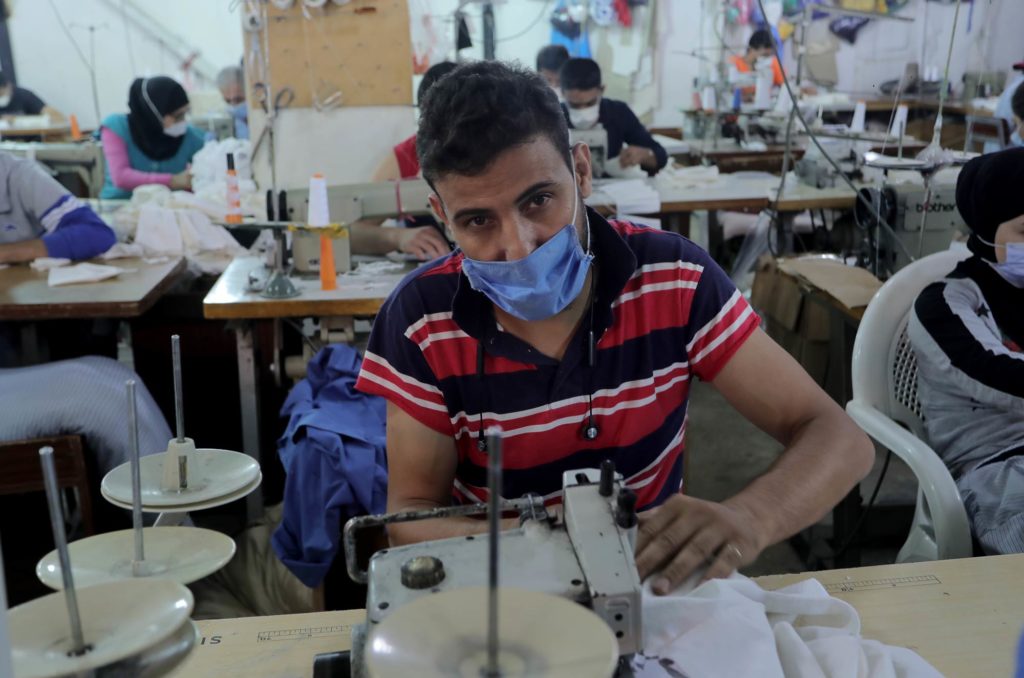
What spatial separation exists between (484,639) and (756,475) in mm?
2334

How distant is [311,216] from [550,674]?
2.22 m

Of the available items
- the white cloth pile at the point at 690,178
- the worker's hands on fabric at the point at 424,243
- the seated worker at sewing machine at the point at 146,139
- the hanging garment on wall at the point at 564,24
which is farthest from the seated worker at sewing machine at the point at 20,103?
the worker's hands on fabric at the point at 424,243

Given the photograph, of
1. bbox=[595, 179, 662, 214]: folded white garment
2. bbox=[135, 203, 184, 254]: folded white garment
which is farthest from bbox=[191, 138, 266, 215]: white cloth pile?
bbox=[595, 179, 662, 214]: folded white garment

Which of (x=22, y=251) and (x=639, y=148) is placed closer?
(x=22, y=251)

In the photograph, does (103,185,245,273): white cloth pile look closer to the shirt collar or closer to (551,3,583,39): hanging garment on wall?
the shirt collar

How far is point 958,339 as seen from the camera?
6.15 ft

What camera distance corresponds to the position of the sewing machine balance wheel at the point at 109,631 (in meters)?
0.60

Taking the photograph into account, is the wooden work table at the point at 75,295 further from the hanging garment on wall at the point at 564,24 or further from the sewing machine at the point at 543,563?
the hanging garment on wall at the point at 564,24

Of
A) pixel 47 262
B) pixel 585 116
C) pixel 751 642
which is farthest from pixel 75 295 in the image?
pixel 585 116

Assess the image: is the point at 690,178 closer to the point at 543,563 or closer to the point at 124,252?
the point at 124,252

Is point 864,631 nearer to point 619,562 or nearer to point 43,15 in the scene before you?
point 619,562

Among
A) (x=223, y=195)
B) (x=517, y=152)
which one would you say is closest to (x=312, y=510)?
(x=517, y=152)

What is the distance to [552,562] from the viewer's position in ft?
2.86

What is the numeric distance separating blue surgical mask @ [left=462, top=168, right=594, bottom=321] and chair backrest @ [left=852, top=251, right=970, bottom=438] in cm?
95
